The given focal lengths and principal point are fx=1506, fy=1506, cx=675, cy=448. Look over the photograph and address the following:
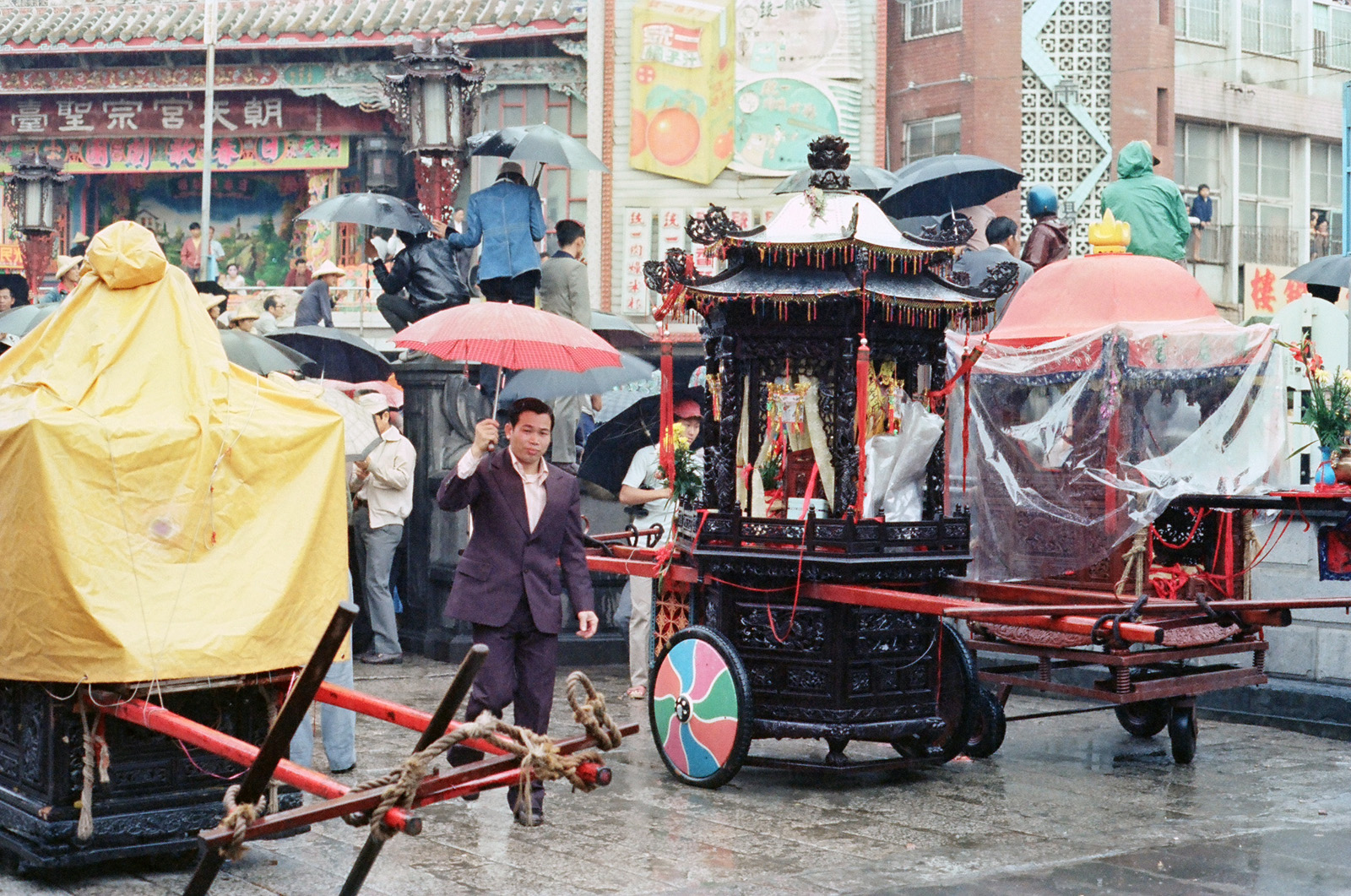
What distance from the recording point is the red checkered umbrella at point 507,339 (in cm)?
838

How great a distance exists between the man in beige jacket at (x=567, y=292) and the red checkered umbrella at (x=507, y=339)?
14.2ft

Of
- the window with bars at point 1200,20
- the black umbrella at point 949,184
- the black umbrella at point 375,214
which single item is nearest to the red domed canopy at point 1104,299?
the black umbrella at point 949,184

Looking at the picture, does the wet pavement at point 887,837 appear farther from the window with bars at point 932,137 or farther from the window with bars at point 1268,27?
the window with bars at point 1268,27

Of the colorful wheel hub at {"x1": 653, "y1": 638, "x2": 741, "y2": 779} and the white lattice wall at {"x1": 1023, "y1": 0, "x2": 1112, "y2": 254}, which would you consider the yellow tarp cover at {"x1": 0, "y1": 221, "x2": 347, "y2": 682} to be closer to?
the colorful wheel hub at {"x1": 653, "y1": 638, "x2": 741, "y2": 779}

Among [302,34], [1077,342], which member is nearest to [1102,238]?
[1077,342]

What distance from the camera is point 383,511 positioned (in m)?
12.1

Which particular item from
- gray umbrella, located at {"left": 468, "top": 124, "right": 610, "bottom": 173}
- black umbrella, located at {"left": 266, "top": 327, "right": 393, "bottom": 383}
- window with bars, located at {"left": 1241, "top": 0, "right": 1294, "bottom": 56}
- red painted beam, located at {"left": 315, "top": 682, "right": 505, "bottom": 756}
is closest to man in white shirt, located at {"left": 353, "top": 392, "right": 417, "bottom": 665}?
black umbrella, located at {"left": 266, "top": 327, "right": 393, "bottom": 383}

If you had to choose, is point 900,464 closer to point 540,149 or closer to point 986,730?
point 986,730

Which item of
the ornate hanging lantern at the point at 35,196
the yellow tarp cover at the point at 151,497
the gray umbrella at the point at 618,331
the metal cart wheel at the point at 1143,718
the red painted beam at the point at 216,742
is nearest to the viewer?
the red painted beam at the point at 216,742

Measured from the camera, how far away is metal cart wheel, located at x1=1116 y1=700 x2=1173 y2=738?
9336mm

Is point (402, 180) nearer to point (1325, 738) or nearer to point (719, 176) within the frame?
point (719, 176)

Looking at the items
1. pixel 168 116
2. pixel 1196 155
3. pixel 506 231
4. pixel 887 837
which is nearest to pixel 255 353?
pixel 506 231

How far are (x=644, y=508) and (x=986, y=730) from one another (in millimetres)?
3468

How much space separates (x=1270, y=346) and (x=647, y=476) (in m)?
4.46
